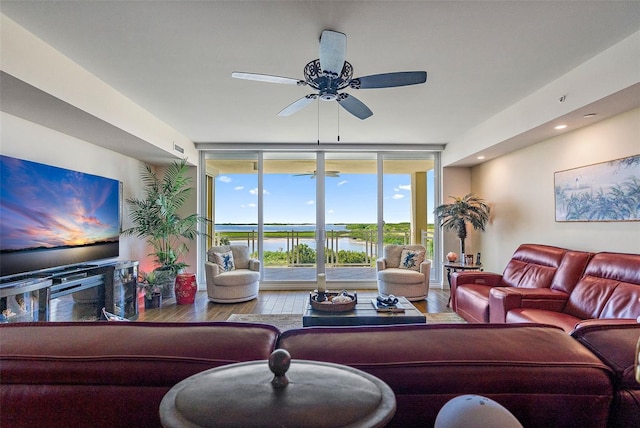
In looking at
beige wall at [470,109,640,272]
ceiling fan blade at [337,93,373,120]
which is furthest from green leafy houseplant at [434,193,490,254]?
ceiling fan blade at [337,93,373,120]

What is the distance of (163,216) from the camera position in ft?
15.0

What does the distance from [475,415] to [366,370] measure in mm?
263

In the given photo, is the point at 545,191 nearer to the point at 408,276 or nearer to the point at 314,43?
the point at 408,276

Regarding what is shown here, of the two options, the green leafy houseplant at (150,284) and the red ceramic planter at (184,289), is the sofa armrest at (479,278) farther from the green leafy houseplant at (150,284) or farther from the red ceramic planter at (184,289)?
the green leafy houseplant at (150,284)

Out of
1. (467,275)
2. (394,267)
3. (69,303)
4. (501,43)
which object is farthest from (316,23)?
(394,267)

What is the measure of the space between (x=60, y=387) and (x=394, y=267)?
479cm

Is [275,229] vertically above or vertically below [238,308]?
above

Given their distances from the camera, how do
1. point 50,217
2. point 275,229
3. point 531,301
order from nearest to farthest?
point 531,301 → point 50,217 → point 275,229

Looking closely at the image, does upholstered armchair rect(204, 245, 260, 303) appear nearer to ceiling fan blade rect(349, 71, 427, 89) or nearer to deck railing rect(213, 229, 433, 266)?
deck railing rect(213, 229, 433, 266)

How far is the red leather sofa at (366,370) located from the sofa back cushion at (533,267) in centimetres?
280

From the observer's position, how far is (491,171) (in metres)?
5.07

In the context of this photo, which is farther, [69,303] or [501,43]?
[69,303]

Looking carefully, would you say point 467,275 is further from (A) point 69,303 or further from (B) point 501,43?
(A) point 69,303

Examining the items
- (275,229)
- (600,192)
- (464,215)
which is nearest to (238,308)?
(275,229)
